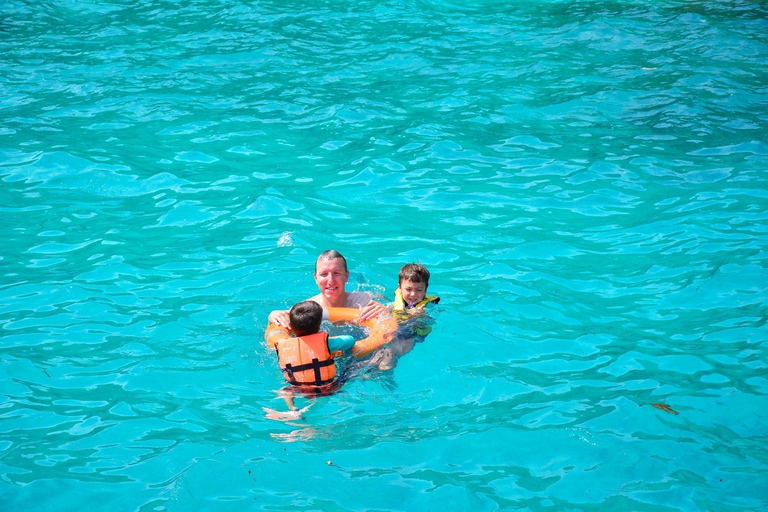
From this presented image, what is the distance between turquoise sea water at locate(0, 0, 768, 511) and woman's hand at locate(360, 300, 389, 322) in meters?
0.45

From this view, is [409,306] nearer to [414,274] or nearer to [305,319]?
[414,274]

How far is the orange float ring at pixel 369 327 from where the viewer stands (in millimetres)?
6023

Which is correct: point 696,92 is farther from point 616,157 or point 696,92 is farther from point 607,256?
point 607,256

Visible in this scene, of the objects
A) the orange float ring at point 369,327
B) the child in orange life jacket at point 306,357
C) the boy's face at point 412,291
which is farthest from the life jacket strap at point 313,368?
the boy's face at point 412,291

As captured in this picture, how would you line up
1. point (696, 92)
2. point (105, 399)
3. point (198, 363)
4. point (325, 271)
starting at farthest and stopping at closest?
1. point (696, 92)
2. point (325, 271)
3. point (198, 363)
4. point (105, 399)

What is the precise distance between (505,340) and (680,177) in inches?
147

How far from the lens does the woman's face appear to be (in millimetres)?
6449

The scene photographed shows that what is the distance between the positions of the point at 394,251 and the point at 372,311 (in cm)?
141

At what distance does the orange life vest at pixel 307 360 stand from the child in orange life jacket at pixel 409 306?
1.99ft

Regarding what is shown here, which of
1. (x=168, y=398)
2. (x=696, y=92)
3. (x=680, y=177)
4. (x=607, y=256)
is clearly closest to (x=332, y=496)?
(x=168, y=398)

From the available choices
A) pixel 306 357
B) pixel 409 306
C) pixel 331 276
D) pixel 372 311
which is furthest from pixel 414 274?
pixel 306 357

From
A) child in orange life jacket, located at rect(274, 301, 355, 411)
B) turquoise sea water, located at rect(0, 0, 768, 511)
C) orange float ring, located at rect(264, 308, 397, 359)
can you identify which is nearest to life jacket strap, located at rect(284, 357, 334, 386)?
child in orange life jacket, located at rect(274, 301, 355, 411)

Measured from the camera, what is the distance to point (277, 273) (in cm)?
728

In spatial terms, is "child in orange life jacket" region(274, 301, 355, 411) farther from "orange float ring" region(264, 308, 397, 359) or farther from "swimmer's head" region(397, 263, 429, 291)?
"swimmer's head" region(397, 263, 429, 291)
